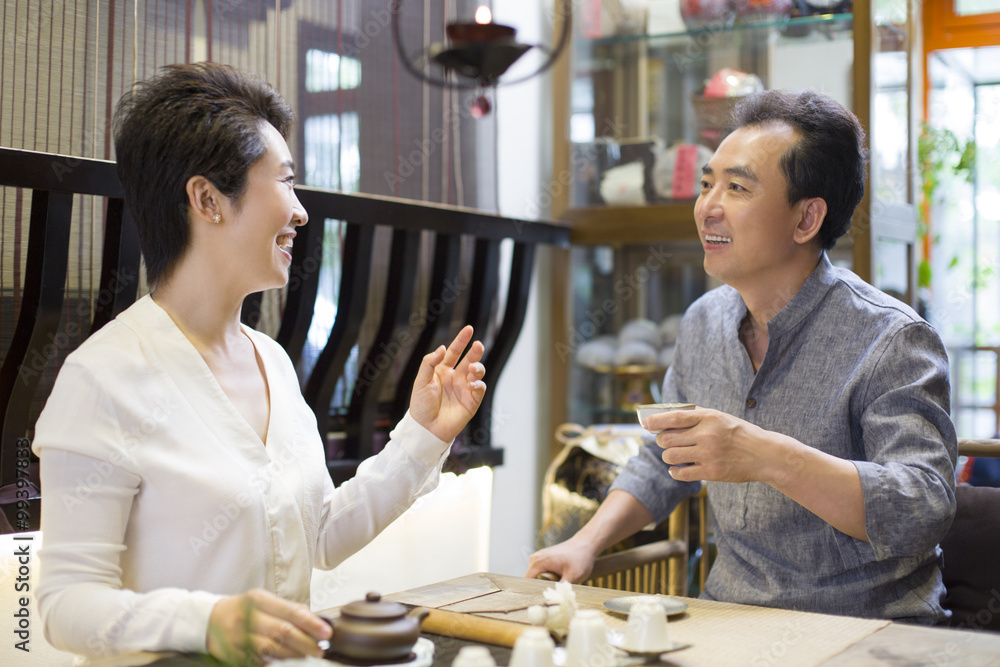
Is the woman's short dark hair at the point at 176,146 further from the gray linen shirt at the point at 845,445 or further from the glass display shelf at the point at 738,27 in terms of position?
the glass display shelf at the point at 738,27

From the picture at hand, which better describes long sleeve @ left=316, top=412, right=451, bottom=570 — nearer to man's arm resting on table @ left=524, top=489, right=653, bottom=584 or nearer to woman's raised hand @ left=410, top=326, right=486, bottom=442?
woman's raised hand @ left=410, top=326, right=486, bottom=442

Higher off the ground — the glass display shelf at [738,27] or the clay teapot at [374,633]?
the glass display shelf at [738,27]

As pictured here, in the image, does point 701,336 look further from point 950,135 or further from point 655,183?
point 950,135

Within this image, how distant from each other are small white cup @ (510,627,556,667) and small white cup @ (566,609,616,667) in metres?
0.05

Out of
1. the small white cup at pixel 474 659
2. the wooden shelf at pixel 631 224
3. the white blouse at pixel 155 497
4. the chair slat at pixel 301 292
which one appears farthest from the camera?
the wooden shelf at pixel 631 224

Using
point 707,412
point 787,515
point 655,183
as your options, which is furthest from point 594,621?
point 655,183

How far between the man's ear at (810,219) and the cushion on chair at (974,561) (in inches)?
22.5

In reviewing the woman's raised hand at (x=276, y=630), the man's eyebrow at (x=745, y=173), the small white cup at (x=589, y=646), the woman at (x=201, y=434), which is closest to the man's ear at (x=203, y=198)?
the woman at (x=201, y=434)

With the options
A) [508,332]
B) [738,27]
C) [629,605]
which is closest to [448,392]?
[629,605]

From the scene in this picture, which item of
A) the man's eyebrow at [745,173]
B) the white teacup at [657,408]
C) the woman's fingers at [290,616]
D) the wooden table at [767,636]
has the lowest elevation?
the wooden table at [767,636]

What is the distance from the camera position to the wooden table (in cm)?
122

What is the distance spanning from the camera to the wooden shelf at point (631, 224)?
3.25 metres

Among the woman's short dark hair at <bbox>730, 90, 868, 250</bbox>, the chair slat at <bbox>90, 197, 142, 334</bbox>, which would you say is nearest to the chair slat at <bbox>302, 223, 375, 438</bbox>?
the chair slat at <bbox>90, 197, 142, 334</bbox>

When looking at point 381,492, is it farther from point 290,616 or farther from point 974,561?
point 974,561
